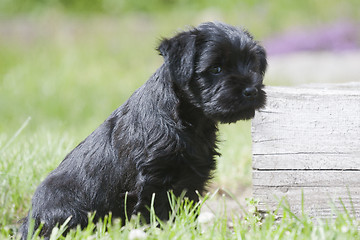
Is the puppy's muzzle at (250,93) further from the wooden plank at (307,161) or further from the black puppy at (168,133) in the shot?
the wooden plank at (307,161)

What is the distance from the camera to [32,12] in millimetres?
14820

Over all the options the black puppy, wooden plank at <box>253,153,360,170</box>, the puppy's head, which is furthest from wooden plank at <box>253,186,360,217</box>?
the puppy's head

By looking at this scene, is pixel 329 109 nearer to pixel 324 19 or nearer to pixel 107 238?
pixel 107 238

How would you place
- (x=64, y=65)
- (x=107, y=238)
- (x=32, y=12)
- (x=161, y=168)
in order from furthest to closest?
(x=32, y=12)
(x=64, y=65)
(x=161, y=168)
(x=107, y=238)

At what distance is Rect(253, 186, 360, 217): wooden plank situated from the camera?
2.97m

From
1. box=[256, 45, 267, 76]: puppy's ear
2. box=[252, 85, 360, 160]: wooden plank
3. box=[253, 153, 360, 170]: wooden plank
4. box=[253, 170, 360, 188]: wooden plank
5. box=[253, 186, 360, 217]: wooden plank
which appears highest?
box=[256, 45, 267, 76]: puppy's ear

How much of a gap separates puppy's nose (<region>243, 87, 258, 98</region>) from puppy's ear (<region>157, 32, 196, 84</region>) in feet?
1.07

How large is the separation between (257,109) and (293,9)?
37.3ft

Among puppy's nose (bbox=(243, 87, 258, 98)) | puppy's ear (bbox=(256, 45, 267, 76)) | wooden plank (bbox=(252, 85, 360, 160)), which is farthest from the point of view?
puppy's ear (bbox=(256, 45, 267, 76))

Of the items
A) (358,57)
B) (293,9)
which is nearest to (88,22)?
(293,9)

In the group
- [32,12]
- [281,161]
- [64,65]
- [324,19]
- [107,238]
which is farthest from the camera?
[32,12]

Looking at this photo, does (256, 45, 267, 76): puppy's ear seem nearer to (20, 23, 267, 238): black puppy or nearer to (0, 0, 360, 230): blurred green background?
(20, 23, 267, 238): black puppy

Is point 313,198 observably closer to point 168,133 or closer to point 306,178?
point 306,178

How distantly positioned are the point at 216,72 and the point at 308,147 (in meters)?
0.73
